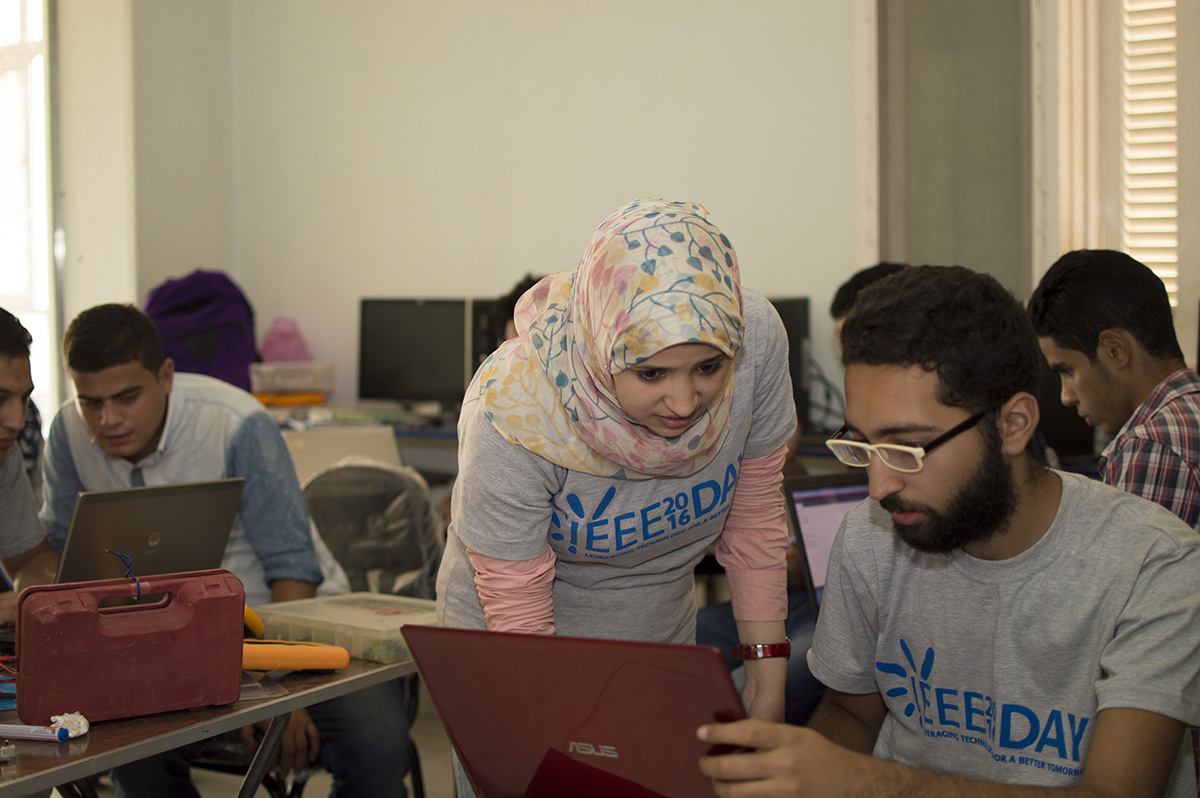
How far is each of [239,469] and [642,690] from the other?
4.84 ft

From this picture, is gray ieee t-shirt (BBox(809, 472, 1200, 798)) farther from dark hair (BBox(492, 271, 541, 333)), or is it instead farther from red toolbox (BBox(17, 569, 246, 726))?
dark hair (BBox(492, 271, 541, 333))

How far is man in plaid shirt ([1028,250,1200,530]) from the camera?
1.67m

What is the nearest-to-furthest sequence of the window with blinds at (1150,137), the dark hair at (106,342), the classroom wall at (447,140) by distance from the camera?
1. the dark hair at (106,342)
2. the window with blinds at (1150,137)
3. the classroom wall at (447,140)

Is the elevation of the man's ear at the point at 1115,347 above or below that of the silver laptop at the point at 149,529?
above

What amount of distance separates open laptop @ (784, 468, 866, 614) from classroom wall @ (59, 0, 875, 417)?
1656 mm

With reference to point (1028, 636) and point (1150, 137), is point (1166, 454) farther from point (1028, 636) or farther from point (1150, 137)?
point (1150, 137)

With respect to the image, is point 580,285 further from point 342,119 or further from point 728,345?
point 342,119

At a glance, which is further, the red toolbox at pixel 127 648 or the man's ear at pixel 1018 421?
the red toolbox at pixel 127 648

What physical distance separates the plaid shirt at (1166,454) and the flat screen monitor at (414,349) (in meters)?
2.89

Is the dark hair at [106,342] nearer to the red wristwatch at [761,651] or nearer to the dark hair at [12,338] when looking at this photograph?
the dark hair at [12,338]

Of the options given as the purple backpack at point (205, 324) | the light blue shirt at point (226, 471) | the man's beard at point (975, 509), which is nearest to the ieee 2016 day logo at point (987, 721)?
the man's beard at point (975, 509)

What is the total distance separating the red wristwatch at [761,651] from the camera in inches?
56.4

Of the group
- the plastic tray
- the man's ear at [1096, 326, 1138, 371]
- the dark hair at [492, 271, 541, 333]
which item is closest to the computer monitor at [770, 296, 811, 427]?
the dark hair at [492, 271, 541, 333]

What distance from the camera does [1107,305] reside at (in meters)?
1.79
